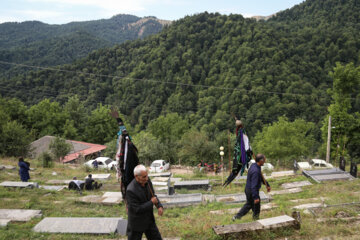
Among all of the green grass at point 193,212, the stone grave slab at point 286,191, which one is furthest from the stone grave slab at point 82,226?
the stone grave slab at point 286,191

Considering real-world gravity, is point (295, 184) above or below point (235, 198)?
below

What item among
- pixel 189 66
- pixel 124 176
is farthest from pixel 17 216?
pixel 189 66

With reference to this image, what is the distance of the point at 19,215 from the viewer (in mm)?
7160

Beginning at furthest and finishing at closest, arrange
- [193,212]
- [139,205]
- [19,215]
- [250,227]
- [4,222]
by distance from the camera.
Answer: [193,212], [19,215], [4,222], [250,227], [139,205]

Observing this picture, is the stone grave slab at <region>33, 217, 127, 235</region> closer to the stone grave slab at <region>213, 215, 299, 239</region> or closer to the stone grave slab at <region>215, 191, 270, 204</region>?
the stone grave slab at <region>213, 215, 299, 239</region>

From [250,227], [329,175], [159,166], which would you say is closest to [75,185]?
[250,227]

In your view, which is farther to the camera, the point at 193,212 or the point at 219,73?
the point at 219,73

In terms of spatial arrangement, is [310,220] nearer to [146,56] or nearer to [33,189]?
[33,189]

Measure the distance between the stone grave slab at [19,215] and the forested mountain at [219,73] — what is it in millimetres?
48257

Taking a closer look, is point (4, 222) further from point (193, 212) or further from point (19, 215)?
point (193, 212)

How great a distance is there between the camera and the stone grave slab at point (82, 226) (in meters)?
6.05

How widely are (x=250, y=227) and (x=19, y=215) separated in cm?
590

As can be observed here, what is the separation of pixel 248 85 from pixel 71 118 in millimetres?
45149

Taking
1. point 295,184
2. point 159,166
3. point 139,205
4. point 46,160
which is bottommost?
point 159,166
